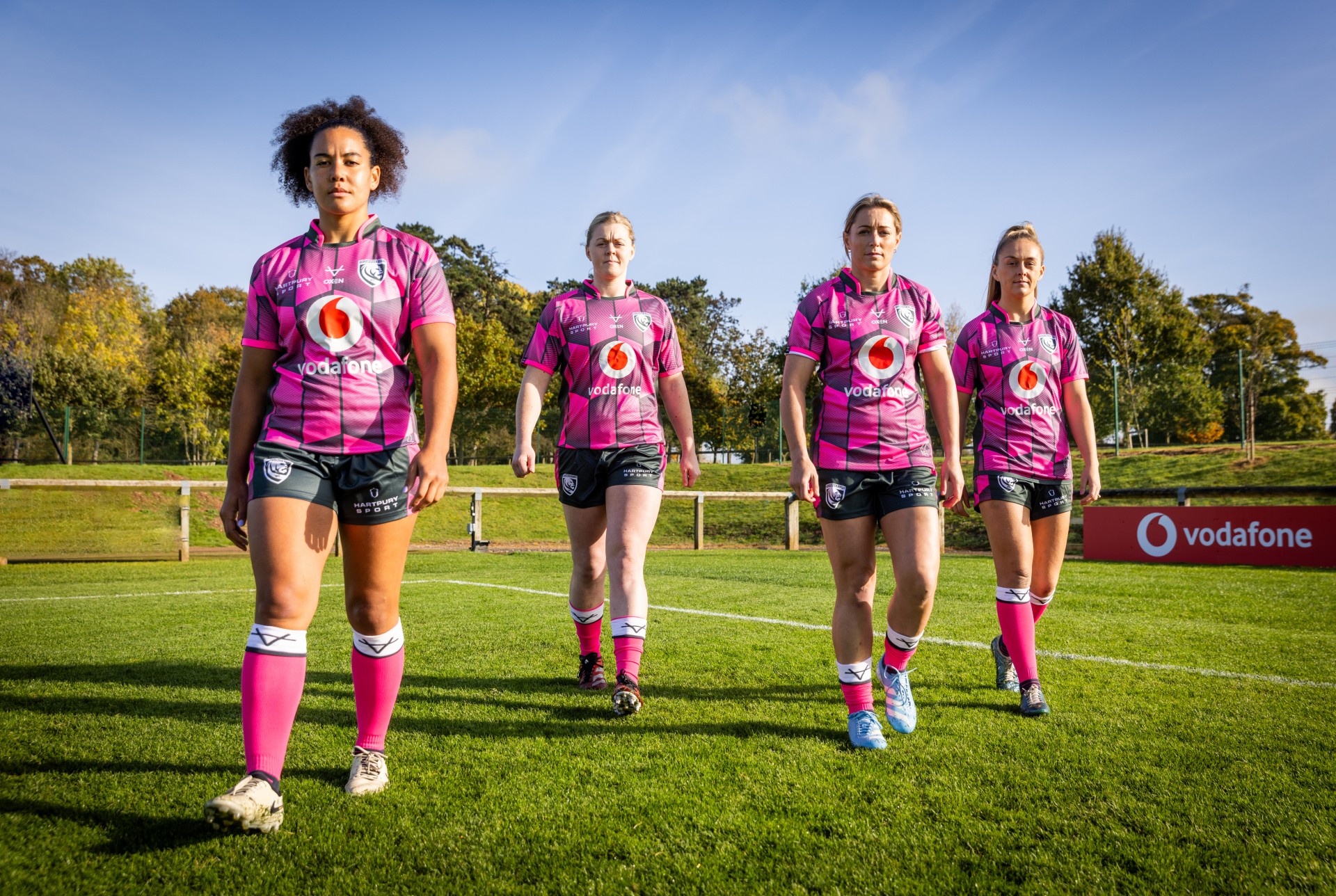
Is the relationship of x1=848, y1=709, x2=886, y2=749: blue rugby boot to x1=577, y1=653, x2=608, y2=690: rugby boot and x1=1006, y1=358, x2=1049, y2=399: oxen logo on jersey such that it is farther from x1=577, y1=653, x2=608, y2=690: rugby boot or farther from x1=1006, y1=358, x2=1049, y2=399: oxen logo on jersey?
x1=1006, y1=358, x2=1049, y2=399: oxen logo on jersey

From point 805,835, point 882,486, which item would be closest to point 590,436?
point 882,486

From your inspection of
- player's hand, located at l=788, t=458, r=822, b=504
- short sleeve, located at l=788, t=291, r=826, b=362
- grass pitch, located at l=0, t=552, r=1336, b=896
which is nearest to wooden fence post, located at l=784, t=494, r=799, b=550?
grass pitch, located at l=0, t=552, r=1336, b=896

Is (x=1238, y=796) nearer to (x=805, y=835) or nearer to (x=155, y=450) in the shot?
(x=805, y=835)

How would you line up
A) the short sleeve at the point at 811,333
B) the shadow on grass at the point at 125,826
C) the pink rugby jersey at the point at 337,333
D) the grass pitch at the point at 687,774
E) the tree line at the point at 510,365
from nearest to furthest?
the grass pitch at the point at 687,774 < the shadow on grass at the point at 125,826 < the pink rugby jersey at the point at 337,333 < the short sleeve at the point at 811,333 < the tree line at the point at 510,365

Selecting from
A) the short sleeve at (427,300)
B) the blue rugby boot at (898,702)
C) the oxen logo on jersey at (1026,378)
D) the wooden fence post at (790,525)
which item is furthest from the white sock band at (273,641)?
the wooden fence post at (790,525)

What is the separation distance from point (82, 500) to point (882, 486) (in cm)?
2422

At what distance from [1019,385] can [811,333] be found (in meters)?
1.29

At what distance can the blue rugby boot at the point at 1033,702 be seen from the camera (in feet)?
11.1

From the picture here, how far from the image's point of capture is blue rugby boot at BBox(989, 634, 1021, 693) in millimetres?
3875

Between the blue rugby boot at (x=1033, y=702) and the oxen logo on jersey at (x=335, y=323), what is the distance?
10.1 ft

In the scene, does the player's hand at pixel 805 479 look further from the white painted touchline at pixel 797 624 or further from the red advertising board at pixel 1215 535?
the red advertising board at pixel 1215 535

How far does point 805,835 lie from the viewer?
2.15 metres

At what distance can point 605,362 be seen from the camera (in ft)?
12.7

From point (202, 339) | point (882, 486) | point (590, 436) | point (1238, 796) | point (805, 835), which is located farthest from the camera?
point (202, 339)
